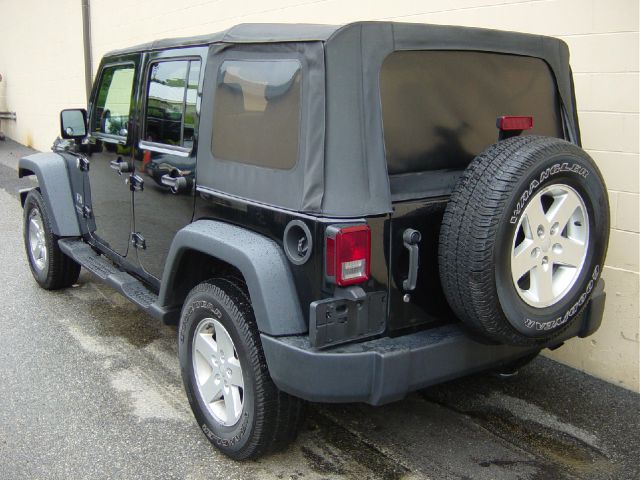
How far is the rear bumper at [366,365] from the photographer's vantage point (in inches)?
103

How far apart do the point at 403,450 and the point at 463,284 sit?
111 cm

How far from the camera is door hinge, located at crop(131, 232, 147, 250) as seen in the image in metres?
4.09

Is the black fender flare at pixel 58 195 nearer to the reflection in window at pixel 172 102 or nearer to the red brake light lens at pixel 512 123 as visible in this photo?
the reflection in window at pixel 172 102

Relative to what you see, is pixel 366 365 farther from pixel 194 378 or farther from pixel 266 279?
pixel 194 378

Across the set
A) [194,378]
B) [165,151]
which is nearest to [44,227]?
[165,151]

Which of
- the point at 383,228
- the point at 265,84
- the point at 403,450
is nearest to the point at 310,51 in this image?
the point at 265,84

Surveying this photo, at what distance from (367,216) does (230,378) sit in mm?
1038

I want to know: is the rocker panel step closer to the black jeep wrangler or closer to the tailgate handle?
the black jeep wrangler

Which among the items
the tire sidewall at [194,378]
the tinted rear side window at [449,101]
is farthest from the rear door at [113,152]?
the tinted rear side window at [449,101]

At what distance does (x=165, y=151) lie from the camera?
3.66 m

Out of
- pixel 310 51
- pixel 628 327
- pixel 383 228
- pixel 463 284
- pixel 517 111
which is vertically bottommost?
pixel 628 327

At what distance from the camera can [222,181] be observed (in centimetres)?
318

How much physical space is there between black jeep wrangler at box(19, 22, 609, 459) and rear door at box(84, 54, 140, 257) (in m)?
Result: 0.74

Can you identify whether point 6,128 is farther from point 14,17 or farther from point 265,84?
point 265,84
